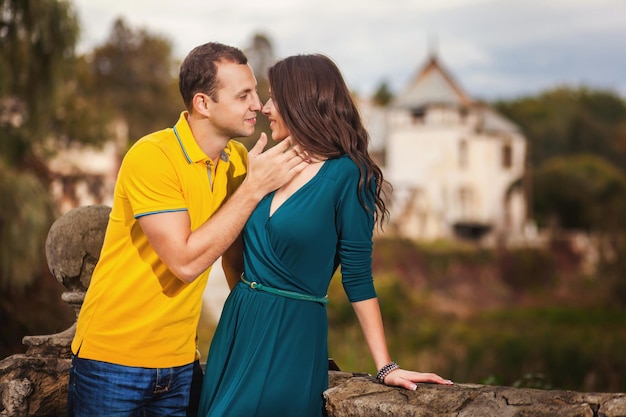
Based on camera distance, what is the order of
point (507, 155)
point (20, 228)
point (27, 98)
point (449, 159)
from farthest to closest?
point (507, 155)
point (449, 159)
point (27, 98)
point (20, 228)

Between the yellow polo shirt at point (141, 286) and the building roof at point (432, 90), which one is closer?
the yellow polo shirt at point (141, 286)

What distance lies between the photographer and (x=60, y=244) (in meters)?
2.82

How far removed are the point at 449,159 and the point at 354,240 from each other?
35877 mm

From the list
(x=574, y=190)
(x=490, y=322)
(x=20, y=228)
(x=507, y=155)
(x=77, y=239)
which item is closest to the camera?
(x=77, y=239)

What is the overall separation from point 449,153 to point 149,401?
35.8m

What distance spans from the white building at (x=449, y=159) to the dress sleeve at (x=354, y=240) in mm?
34245

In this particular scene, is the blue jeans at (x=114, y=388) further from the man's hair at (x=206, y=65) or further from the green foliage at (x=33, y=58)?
the green foliage at (x=33, y=58)

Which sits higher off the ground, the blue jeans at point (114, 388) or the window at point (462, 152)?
the window at point (462, 152)

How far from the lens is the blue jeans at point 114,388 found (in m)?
2.38

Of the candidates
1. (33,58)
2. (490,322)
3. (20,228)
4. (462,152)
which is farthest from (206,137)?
(462,152)

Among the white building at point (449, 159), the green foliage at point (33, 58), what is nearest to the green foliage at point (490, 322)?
the green foliage at point (33, 58)

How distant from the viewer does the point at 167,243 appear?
7.43ft

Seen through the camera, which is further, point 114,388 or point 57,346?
point 57,346

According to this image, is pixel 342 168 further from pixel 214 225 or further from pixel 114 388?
pixel 114 388
